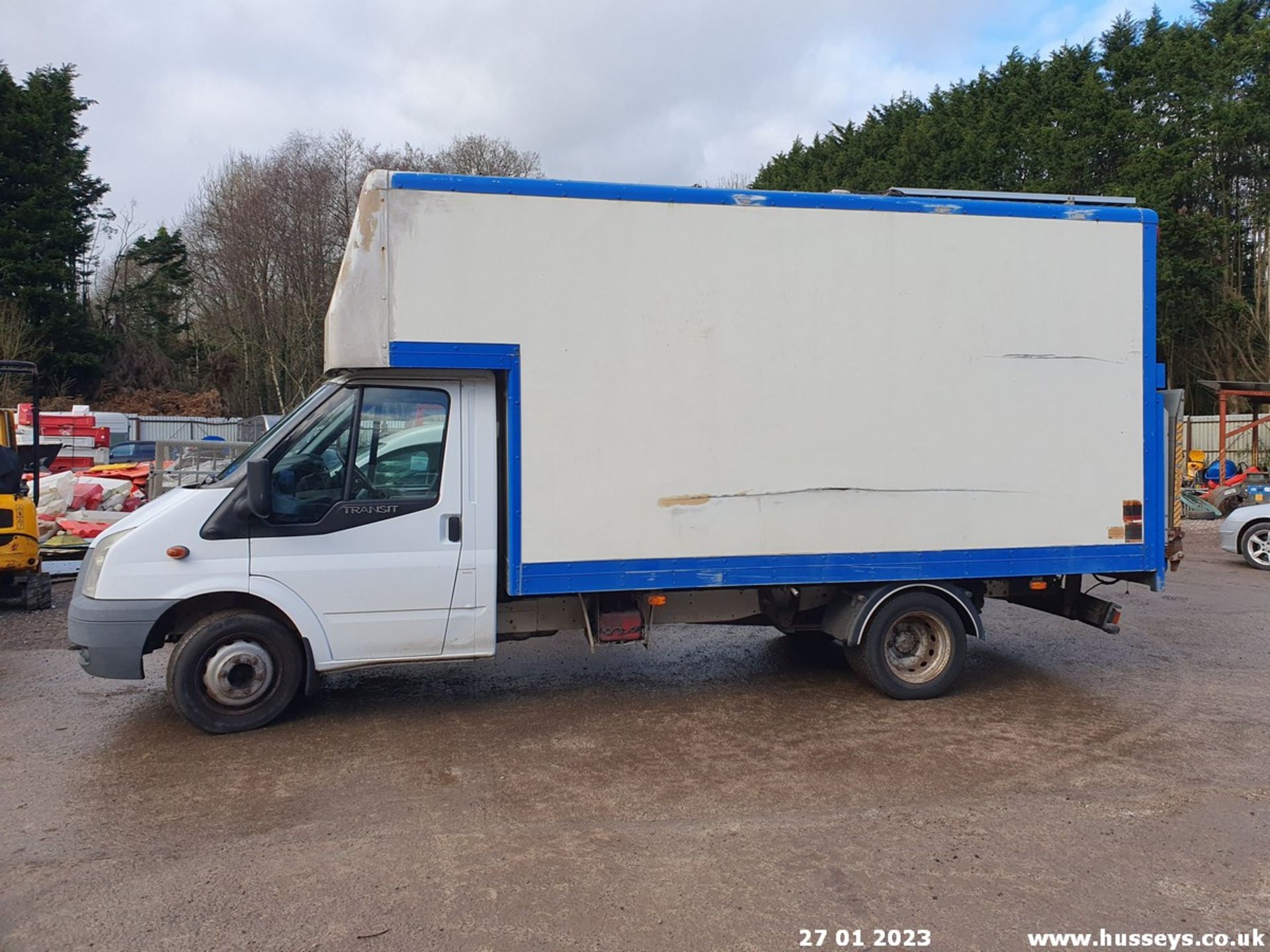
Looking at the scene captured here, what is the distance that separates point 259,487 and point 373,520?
67 cm

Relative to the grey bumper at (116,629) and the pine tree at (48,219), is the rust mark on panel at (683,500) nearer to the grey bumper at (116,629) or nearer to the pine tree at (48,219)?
the grey bumper at (116,629)

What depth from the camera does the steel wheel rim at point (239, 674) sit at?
542 centimetres

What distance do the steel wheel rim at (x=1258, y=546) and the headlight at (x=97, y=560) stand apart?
14.0 metres

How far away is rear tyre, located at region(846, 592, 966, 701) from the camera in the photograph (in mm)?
6199

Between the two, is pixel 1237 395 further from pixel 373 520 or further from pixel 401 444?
pixel 373 520

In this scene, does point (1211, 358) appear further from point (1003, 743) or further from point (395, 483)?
point (395, 483)

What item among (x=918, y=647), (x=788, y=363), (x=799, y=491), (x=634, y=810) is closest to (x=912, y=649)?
(x=918, y=647)

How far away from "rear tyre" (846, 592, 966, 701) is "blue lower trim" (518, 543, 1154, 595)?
281mm

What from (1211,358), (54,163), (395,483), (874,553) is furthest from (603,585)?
(54,163)

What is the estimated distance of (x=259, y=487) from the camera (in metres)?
5.23

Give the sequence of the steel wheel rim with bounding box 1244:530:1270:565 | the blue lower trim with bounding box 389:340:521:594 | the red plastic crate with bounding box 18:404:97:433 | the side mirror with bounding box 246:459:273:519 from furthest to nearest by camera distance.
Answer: the red plastic crate with bounding box 18:404:97:433 → the steel wheel rim with bounding box 1244:530:1270:565 → the blue lower trim with bounding box 389:340:521:594 → the side mirror with bounding box 246:459:273:519

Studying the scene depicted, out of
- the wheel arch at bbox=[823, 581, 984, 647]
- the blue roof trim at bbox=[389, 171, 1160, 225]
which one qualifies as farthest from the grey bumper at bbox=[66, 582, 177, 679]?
the wheel arch at bbox=[823, 581, 984, 647]

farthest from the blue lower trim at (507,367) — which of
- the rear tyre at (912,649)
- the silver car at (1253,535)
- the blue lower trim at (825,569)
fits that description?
the silver car at (1253,535)

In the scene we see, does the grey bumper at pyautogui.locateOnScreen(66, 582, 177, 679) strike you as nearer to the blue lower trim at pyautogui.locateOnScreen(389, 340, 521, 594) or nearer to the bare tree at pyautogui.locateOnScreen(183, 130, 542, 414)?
the blue lower trim at pyautogui.locateOnScreen(389, 340, 521, 594)
